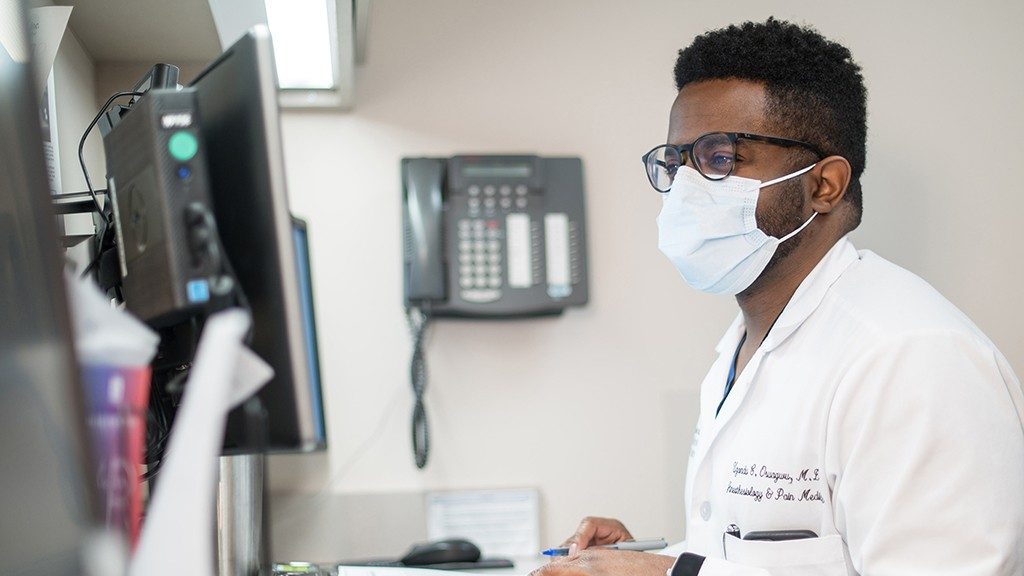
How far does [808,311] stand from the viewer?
1.34 meters

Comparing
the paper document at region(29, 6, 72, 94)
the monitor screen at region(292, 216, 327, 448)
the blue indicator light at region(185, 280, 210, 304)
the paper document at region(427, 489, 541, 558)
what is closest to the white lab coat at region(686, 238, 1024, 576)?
the paper document at region(427, 489, 541, 558)

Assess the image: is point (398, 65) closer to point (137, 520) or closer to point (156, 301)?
point (156, 301)

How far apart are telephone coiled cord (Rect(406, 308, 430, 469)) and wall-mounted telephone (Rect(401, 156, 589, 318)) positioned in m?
0.04

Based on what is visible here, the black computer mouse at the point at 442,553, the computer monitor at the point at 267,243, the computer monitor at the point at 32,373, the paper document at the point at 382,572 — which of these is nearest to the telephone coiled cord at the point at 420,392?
the black computer mouse at the point at 442,553

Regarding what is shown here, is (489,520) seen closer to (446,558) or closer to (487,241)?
(446,558)

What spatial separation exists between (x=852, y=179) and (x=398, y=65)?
2.93 feet

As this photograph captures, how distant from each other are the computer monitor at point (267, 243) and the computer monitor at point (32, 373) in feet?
0.45

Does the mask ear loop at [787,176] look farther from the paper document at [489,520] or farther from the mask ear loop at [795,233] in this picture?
the paper document at [489,520]

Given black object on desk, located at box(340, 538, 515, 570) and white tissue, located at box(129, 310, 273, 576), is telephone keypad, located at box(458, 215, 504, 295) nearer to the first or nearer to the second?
black object on desk, located at box(340, 538, 515, 570)

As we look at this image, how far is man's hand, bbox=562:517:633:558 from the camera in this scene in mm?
1467

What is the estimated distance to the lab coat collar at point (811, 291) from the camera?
4.42ft

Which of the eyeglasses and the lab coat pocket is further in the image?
the eyeglasses

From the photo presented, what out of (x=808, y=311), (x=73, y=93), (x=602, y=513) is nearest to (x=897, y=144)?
(x=808, y=311)

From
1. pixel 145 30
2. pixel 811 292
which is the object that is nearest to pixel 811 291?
pixel 811 292
